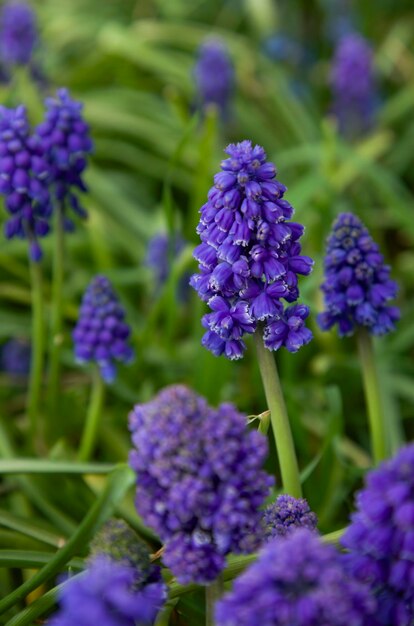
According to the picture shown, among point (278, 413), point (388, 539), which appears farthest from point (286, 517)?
point (388, 539)

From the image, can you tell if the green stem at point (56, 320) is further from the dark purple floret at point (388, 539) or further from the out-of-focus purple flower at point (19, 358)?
the dark purple floret at point (388, 539)

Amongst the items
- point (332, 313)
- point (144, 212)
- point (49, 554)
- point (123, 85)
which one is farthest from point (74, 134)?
point (123, 85)

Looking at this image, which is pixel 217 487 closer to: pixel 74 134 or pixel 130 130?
pixel 74 134

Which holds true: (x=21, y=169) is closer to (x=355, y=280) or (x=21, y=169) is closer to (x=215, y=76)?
(x=355, y=280)

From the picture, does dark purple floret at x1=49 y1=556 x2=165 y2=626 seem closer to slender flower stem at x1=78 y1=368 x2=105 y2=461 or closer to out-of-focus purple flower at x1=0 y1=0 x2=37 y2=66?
slender flower stem at x1=78 y1=368 x2=105 y2=461

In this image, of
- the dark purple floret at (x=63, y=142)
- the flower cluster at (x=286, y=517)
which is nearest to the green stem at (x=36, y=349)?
the dark purple floret at (x=63, y=142)

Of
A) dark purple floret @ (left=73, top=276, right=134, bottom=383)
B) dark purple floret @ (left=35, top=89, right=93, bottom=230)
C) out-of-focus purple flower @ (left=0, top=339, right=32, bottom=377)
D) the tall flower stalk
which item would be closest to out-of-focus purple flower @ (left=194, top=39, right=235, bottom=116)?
out-of-focus purple flower @ (left=0, top=339, right=32, bottom=377)

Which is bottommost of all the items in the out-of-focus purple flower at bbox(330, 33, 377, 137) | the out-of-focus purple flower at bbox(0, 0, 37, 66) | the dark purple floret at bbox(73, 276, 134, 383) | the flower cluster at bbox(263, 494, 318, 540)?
the flower cluster at bbox(263, 494, 318, 540)
